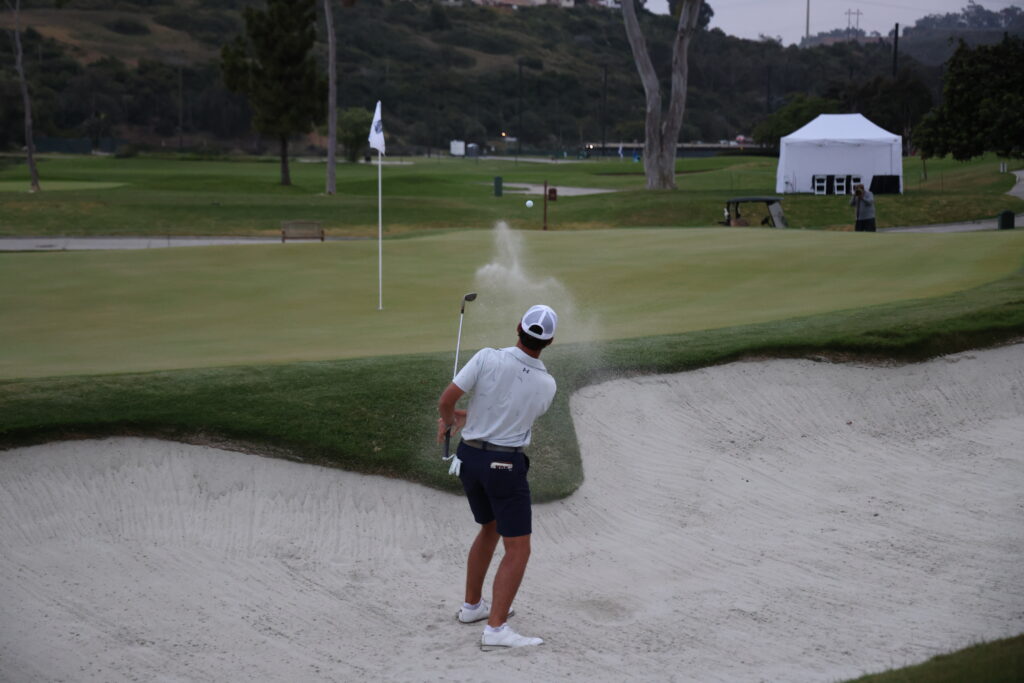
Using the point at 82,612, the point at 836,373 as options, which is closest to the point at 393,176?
the point at 836,373

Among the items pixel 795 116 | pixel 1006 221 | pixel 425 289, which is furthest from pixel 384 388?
pixel 795 116

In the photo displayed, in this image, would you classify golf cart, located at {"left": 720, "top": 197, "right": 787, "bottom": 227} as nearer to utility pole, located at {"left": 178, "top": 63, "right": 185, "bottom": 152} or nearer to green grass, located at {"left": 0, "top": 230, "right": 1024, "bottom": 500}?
green grass, located at {"left": 0, "top": 230, "right": 1024, "bottom": 500}

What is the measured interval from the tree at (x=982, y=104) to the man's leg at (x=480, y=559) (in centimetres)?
4493

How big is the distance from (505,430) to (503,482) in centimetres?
34

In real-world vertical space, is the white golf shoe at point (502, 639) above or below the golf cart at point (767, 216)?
below

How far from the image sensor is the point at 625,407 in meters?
12.2

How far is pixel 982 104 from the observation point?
158 ft

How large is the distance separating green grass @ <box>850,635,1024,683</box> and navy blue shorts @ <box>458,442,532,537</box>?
2.34 meters

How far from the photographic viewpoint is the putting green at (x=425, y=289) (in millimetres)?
14922

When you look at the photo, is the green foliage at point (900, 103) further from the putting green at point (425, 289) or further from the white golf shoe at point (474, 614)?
the white golf shoe at point (474, 614)

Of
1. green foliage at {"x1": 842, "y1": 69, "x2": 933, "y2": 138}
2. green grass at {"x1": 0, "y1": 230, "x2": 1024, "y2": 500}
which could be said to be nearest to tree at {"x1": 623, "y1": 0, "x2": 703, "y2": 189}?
green grass at {"x1": 0, "y1": 230, "x2": 1024, "y2": 500}

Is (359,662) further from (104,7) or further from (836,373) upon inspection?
(104,7)

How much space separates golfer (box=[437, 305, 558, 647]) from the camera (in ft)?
24.8

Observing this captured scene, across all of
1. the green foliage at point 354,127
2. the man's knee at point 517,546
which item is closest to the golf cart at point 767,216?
the man's knee at point 517,546
